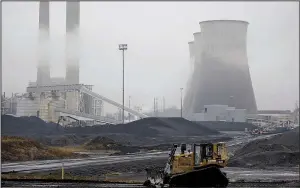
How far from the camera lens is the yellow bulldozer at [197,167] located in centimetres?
914

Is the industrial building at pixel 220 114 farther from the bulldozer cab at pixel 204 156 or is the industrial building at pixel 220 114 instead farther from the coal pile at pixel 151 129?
the bulldozer cab at pixel 204 156

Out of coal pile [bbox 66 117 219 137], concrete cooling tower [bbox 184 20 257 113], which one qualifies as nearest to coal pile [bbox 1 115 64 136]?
coal pile [bbox 66 117 219 137]

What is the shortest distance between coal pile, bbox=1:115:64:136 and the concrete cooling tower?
17.3 m

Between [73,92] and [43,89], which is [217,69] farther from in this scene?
[43,89]

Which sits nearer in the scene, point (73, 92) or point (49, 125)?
point (49, 125)

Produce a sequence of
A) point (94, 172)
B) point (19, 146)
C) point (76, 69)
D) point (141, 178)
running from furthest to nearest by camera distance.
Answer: point (76, 69), point (19, 146), point (94, 172), point (141, 178)

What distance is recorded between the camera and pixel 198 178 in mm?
9359

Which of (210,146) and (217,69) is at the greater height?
(217,69)

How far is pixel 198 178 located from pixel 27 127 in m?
28.2

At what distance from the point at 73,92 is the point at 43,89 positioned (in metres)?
3.12

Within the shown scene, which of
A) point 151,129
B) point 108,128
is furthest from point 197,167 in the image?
point 108,128

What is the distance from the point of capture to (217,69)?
46375 mm

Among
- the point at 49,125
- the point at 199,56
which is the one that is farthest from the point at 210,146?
the point at 199,56

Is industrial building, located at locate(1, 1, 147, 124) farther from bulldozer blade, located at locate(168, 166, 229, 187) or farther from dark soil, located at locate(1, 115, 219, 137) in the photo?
bulldozer blade, located at locate(168, 166, 229, 187)
